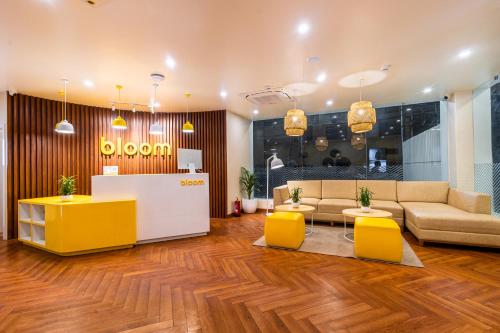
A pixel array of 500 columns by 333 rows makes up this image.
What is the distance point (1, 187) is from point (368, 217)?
23.3ft

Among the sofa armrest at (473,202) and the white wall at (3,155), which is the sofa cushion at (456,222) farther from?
the white wall at (3,155)

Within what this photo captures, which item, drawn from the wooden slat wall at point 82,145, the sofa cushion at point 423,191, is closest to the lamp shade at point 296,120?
the wooden slat wall at point 82,145

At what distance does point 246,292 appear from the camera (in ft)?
8.47

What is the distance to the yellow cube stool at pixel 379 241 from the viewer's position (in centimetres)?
329

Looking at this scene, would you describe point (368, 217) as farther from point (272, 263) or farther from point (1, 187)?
point (1, 187)

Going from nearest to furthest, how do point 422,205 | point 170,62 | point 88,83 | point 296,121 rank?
point 170,62
point 88,83
point 296,121
point 422,205

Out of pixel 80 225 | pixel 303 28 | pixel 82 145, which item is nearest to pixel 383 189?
pixel 303 28

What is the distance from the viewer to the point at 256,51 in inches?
131

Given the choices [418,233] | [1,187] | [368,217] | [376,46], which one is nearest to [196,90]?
[376,46]

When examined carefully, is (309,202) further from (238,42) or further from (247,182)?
(238,42)

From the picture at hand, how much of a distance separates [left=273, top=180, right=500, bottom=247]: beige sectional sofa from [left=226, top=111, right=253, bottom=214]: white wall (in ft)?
4.70

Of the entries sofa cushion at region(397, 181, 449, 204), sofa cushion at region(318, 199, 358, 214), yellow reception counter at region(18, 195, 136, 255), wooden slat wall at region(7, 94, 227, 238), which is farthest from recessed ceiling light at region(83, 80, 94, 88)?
sofa cushion at region(397, 181, 449, 204)

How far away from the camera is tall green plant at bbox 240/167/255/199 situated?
716 centimetres

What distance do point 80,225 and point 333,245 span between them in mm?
4166
